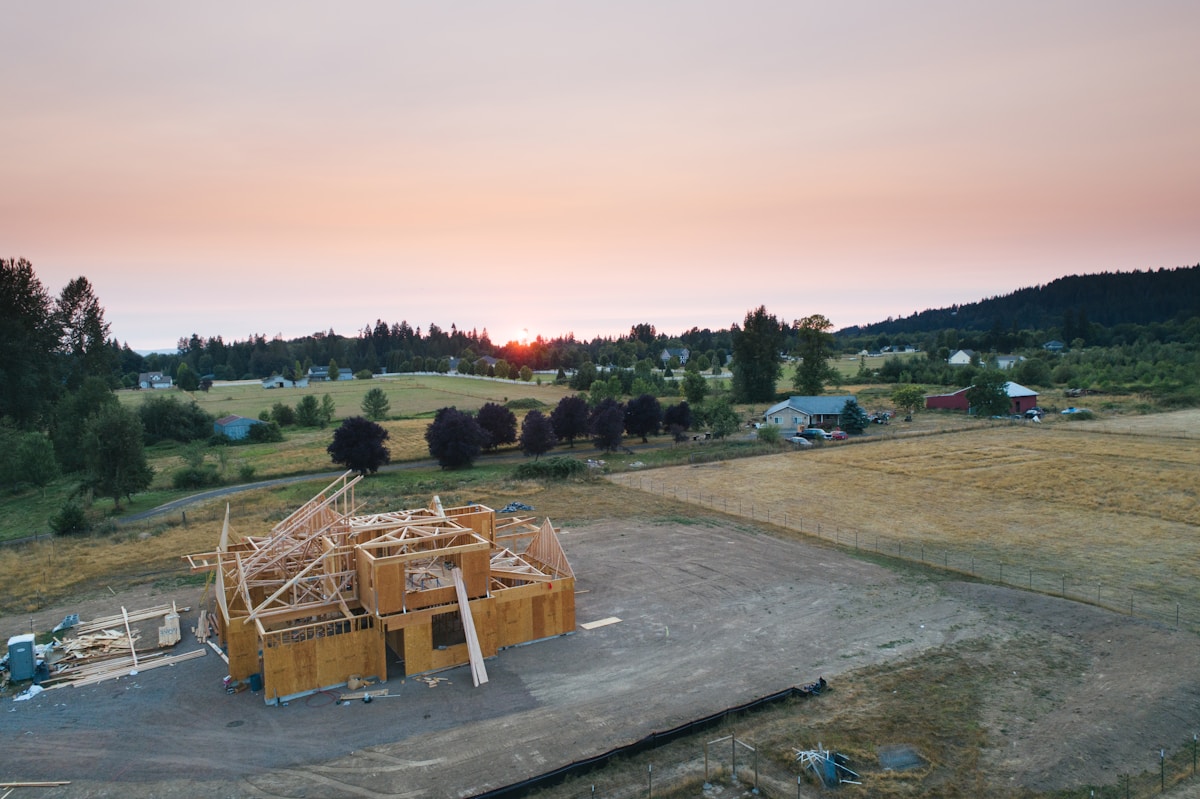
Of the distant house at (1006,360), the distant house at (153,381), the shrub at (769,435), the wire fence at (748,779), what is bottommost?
the wire fence at (748,779)

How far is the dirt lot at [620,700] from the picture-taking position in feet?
46.9

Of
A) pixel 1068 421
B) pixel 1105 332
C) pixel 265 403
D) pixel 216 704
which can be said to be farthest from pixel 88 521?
pixel 1105 332

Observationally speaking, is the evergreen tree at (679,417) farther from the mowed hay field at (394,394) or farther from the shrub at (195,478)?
the shrub at (195,478)

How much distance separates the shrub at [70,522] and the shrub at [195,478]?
1231 cm

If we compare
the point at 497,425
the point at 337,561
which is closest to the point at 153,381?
the point at 497,425

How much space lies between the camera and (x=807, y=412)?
64.7 meters

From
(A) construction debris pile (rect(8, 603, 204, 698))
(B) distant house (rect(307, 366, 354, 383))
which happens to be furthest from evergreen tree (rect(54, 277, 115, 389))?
(B) distant house (rect(307, 366, 354, 383))

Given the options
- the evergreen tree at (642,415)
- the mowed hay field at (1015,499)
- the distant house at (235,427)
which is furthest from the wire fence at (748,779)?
the distant house at (235,427)

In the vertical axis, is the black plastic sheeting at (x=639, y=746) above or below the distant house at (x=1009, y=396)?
below

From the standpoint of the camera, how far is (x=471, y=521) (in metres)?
23.9

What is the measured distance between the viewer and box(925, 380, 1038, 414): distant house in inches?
2731

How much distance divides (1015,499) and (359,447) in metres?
41.4

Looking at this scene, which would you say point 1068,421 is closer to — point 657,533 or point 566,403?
point 566,403

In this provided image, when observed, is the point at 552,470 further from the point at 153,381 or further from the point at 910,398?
the point at 153,381
